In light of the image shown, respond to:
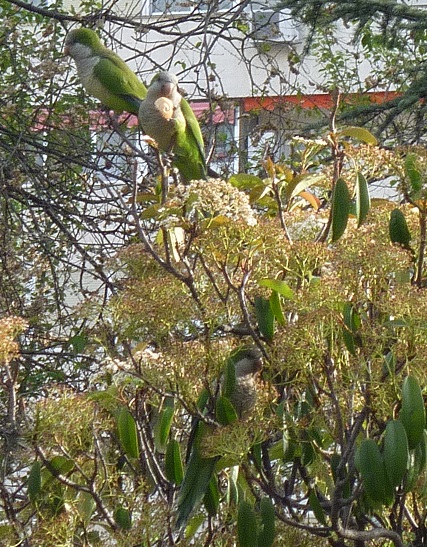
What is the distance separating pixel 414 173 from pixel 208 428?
0.42 meters

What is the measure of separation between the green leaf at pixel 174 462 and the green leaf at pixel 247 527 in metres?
0.13

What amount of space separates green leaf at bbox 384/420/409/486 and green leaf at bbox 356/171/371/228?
0.30 metres

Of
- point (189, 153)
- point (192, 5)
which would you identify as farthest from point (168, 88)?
point (192, 5)

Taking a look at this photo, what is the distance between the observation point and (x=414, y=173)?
1.16m

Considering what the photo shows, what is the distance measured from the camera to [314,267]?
1120 millimetres

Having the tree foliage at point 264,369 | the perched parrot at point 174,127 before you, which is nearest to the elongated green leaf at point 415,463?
the tree foliage at point 264,369

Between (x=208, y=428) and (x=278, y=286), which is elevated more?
(x=278, y=286)

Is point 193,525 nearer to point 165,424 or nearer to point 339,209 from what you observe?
point 165,424

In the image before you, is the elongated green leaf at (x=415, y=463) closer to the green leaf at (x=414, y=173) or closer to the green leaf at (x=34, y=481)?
the green leaf at (x=414, y=173)

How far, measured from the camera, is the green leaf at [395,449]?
0.94 meters

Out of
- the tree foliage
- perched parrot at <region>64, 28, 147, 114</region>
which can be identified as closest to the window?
perched parrot at <region>64, 28, 147, 114</region>

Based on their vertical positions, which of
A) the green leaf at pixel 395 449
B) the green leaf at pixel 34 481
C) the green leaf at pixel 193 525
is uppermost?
the green leaf at pixel 34 481

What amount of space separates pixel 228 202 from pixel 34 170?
1855 millimetres

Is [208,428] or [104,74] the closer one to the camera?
[208,428]
